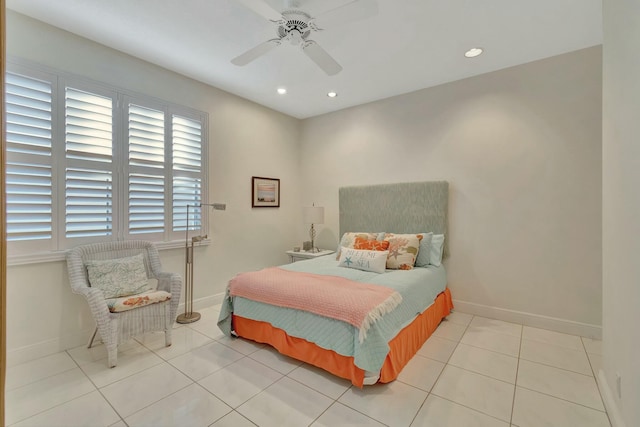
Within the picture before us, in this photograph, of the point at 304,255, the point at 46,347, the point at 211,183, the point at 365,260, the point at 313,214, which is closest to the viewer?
the point at 46,347

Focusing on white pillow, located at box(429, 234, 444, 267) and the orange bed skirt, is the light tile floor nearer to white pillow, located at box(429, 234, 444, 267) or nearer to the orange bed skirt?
the orange bed skirt

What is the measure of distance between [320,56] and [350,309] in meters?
1.97

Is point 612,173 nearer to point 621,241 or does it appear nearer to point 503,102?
point 621,241

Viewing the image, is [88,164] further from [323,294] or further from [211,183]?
[323,294]

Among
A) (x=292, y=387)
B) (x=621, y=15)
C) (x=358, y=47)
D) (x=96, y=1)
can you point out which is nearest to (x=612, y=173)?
(x=621, y=15)

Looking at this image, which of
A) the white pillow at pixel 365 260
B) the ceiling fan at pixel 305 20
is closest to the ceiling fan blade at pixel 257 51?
the ceiling fan at pixel 305 20

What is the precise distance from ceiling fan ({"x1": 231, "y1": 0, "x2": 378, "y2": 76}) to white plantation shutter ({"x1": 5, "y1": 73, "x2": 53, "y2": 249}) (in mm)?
1713

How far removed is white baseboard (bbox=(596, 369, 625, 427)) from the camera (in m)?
1.55

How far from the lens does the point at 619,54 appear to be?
1541 mm

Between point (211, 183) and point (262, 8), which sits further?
point (211, 183)

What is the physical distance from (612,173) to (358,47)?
2.21 m

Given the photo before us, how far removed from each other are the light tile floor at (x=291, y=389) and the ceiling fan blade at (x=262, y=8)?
2562 millimetres

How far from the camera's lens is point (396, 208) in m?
3.79

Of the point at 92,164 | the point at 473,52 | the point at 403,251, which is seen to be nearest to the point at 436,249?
the point at 403,251
